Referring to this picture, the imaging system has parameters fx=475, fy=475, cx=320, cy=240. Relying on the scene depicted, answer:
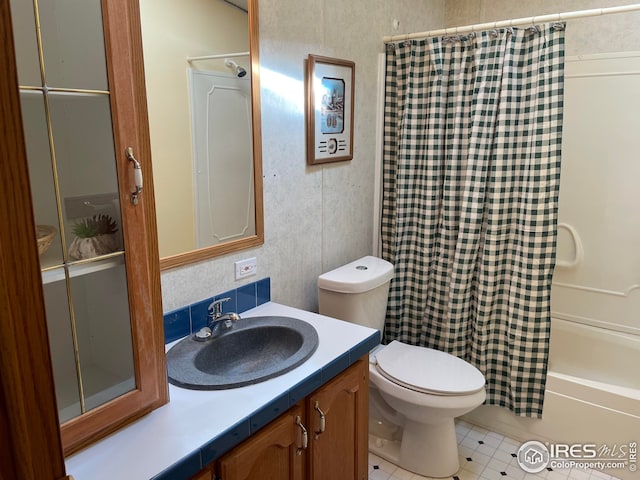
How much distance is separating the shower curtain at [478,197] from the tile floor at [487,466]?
0.21 m

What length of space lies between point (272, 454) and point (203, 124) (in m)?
1.07

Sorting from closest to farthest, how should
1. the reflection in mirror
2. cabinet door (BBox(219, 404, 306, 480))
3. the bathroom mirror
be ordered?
the reflection in mirror, cabinet door (BBox(219, 404, 306, 480)), the bathroom mirror

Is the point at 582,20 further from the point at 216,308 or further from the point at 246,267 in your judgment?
the point at 216,308

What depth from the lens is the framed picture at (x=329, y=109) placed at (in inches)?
80.3

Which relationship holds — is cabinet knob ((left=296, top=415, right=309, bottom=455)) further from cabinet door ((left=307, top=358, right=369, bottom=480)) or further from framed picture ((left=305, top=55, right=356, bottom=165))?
framed picture ((left=305, top=55, right=356, bottom=165))

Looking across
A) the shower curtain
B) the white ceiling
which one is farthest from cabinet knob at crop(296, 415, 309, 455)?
the white ceiling

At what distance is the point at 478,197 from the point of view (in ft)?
7.34

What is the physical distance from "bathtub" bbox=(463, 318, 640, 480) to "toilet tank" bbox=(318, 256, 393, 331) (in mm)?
872

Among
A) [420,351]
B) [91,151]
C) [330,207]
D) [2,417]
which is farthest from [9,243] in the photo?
[420,351]

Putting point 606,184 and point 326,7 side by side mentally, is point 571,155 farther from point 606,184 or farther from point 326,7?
point 326,7

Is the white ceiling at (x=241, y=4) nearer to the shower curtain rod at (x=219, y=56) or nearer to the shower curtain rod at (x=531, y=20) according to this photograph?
the shower curtain rod at (x=219, y=56)

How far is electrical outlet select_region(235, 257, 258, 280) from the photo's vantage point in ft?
5.97

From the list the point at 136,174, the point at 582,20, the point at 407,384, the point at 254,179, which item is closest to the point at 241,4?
the point at 254,179

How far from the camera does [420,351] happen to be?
7.31 ft
